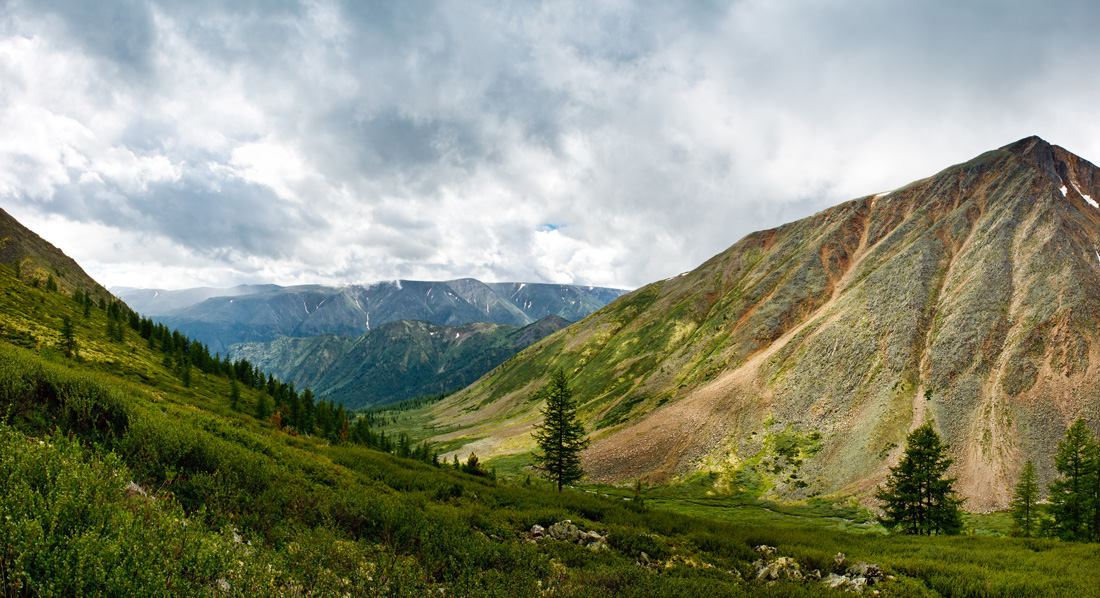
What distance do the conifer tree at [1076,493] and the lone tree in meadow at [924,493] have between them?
6.60 m

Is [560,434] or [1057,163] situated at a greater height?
[1057,163]

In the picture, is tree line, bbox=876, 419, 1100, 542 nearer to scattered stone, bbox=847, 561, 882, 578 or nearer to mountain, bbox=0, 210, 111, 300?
scattered stone, bbox=847, 561, 882, 578

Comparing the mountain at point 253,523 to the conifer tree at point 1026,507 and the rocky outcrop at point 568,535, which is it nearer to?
the rocky outcrop at point 568,535

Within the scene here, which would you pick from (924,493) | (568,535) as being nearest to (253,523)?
(568,535)

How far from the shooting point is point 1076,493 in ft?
115

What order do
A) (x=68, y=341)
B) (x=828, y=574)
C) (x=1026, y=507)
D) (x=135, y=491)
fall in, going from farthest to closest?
(x=68, y=341)
(x=1026, y=507)
(x=828, y=574)
(x=135, y=491)

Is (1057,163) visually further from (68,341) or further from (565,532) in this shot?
(68,341)

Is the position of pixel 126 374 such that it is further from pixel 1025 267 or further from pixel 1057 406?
pixel 1025 267

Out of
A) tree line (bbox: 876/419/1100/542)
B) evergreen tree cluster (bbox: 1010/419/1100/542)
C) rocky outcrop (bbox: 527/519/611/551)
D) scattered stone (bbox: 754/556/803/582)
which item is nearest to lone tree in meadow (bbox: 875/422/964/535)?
tree line (bbox: 876/419/1100/542)

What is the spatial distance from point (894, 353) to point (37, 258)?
248m

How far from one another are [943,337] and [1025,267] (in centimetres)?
2341

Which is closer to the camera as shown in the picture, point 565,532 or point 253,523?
point 253,523

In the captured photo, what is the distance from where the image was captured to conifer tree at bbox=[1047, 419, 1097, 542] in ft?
111

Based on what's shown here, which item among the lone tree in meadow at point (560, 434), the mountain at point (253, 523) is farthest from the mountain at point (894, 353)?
the mountain at point (253, 523)
